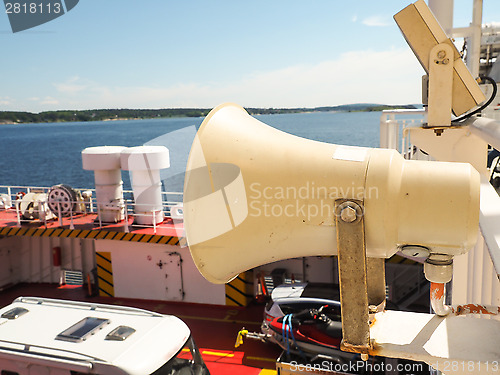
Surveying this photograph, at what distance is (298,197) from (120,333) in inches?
196

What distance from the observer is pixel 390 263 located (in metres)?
9.82

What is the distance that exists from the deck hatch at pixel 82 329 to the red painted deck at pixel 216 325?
116 inches

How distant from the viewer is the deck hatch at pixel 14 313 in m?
6.36

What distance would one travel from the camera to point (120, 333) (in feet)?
18.6

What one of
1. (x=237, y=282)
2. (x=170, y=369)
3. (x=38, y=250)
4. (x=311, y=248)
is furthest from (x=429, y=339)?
(x=38, y=250)

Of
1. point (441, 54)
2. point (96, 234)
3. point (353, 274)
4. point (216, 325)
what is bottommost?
point (216, 325)

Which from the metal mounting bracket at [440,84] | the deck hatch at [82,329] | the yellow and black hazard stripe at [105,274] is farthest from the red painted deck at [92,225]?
the metal mounting bracket at [440,84]

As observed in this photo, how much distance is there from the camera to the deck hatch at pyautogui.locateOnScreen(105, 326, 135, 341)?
562 centimetres

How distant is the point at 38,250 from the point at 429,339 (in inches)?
525

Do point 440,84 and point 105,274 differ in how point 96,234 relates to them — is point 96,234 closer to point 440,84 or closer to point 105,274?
point 105,274

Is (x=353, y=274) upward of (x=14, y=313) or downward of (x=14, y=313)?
upward

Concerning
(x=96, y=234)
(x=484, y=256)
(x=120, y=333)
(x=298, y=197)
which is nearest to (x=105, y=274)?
(x=96, y=234)

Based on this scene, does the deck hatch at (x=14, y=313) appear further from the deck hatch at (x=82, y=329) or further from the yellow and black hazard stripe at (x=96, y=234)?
the yellow and black hazard stripe at (x=96, y=234)

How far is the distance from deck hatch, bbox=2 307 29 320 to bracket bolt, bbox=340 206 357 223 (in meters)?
6.43
